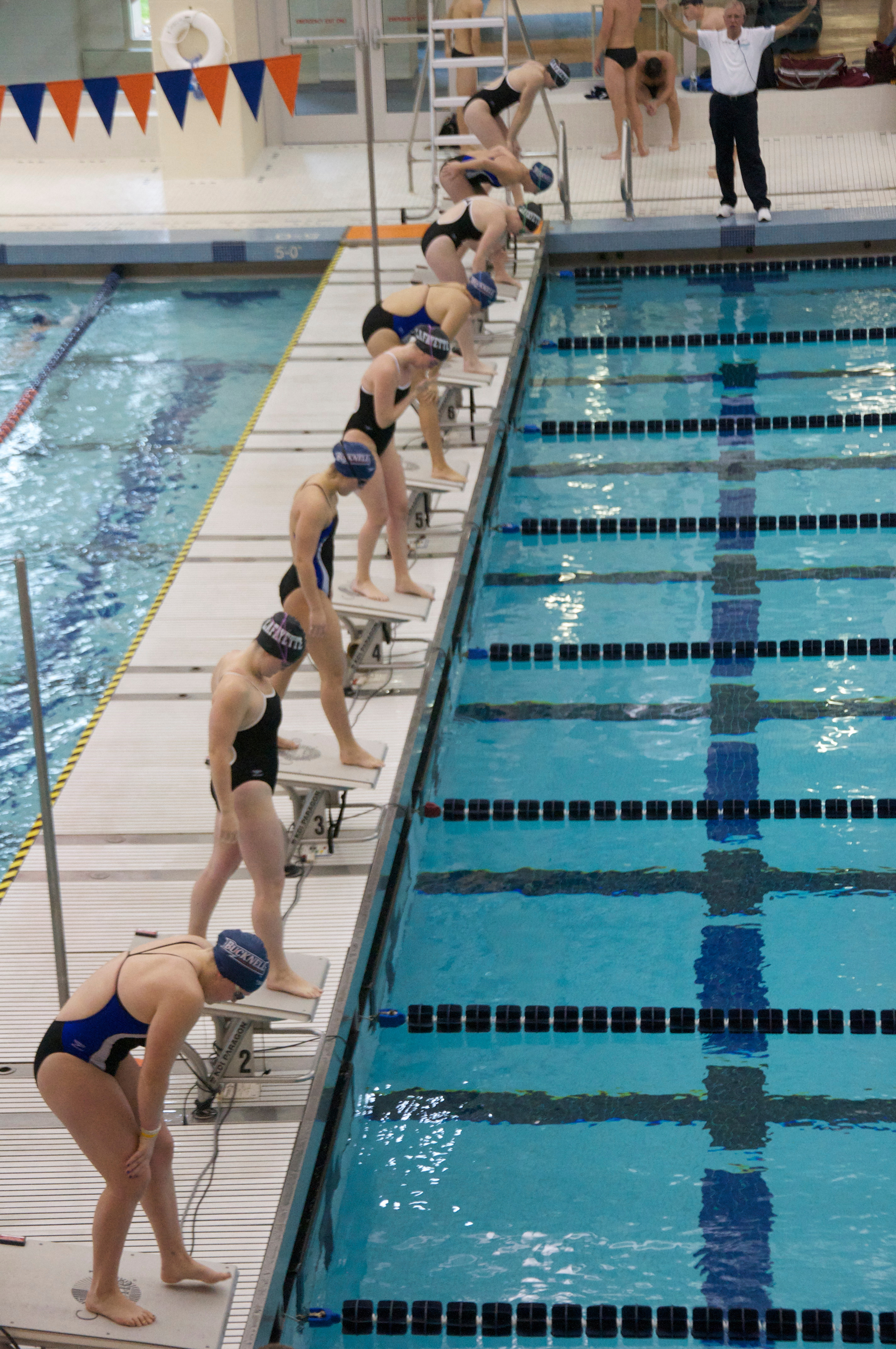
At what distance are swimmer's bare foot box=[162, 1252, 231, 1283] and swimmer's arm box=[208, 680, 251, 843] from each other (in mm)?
1006

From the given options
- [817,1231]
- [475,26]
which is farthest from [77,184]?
[817,1231]

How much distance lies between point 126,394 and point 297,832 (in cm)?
512

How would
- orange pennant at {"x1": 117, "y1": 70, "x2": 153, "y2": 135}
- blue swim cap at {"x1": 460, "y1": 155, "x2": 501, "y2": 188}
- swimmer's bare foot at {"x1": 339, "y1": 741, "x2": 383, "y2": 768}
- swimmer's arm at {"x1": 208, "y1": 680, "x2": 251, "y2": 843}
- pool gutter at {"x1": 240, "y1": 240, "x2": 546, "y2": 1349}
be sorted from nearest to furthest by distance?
pool gutter at {"x1": 240, "y1": 240, "x2": 546, "y2": 1349} < swimmer's arm at {"x1": 208, "y1": 680, "x2": 251, "y2": 843} < swimmer's bare foot at {"x1": 339, "y1": 741, "x2": 383, "y2": 768} < orange pennant at {"x1": 117, "y1": 70, "x2": 153, "y2": 135} < blue swim cap at {"x1": 460, "y1": 155, "x2": 501, "y2": 188}

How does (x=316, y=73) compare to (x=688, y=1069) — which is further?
(x=316, y=73)

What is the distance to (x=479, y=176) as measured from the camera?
8.83 metres

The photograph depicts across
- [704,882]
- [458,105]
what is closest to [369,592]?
[704,882]

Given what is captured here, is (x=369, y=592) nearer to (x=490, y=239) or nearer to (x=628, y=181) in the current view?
(x=490, y=239)

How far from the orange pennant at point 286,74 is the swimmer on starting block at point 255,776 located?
158 inches

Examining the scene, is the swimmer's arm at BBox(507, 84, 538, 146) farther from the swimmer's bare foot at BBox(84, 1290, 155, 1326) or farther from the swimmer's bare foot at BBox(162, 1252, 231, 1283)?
the swimmer's bare foot at BBox(84, 1290, 155, 1326)

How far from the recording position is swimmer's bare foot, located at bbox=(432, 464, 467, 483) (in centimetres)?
686

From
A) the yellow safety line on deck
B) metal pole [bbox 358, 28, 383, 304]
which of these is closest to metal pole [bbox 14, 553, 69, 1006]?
the yellow safety line on deck

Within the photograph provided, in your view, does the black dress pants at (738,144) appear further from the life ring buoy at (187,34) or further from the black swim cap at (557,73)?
the life ring buoy at (187,34)

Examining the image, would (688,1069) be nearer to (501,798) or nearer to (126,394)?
(501,798)

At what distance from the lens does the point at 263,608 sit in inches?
245
